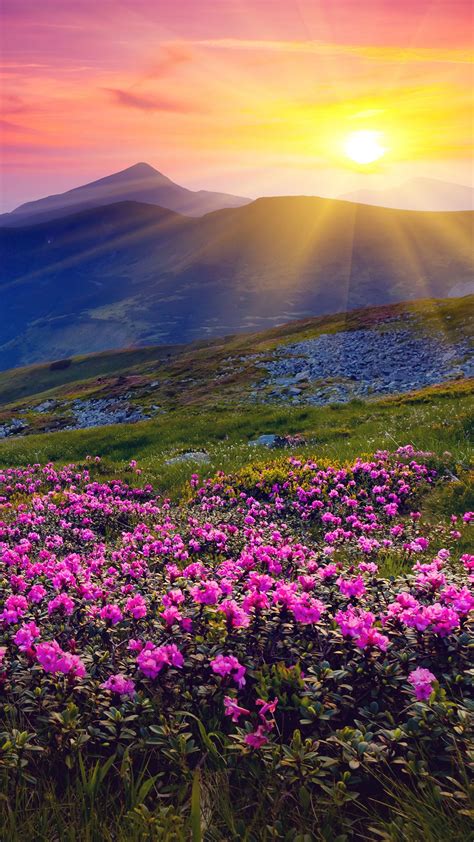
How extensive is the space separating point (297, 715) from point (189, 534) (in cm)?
515

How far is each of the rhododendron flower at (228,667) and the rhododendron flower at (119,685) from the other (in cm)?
64

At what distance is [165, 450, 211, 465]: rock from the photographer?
A: 658 inches

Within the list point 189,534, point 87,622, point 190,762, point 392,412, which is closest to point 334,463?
point 189,534

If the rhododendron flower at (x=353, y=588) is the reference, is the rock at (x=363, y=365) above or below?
below

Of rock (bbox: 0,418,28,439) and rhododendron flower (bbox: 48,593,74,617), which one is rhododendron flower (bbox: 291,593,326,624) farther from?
rock (bbox: 0,418,28,439)

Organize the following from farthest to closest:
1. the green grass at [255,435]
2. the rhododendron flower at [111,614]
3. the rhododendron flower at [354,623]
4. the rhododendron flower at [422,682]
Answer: the green grass at [255,435]
the rhododendron flower at [111,614]
the rhododendron flower at [354,623]
the rhododendron flower at [422,682]

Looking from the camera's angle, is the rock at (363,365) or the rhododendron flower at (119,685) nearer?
the rhododendron flower at (119,685)

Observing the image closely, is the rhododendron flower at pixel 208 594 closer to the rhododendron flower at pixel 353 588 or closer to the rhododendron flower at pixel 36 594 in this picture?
the rhododendron flower at pixel 353 588

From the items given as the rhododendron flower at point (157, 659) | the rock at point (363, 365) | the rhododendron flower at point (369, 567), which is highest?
the rhododendron flower at point (157, 659)

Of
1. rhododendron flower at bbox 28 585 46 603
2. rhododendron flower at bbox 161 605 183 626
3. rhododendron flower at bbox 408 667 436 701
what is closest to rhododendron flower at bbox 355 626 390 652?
rhododendron flower at bbox 408 667 436 701

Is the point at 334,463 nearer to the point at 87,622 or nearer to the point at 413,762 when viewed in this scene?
the point at 87,622

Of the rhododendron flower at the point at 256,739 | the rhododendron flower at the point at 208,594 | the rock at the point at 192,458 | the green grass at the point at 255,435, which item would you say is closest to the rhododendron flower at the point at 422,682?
the rhododendron flower at the point at 256,739

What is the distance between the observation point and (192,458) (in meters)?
17.1

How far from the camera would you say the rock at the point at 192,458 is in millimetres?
16725
